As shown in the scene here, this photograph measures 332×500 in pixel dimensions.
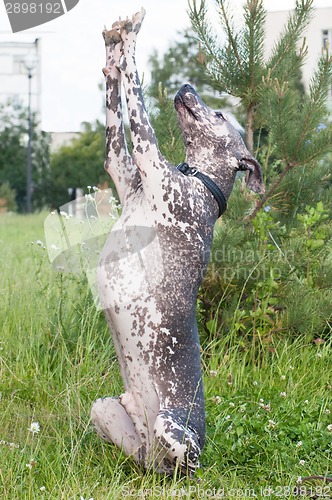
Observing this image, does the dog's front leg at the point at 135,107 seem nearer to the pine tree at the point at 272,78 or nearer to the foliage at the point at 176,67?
the pine tree at the point at 272,78

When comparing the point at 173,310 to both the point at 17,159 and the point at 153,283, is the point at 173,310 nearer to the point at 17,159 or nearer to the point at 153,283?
the point at 153,283

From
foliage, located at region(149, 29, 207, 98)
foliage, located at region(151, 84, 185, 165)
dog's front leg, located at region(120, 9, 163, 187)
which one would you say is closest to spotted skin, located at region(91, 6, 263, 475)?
dog's front leg, located at region(120, 9, 163, 187)

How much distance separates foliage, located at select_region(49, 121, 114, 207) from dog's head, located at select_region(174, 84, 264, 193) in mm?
12248

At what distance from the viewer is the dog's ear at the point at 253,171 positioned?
2.38 meters

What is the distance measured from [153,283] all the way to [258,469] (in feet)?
2.84

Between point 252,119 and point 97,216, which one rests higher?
point 252,119

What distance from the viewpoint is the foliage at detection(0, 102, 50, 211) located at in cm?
1722

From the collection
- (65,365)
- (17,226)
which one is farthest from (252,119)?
(17,226)

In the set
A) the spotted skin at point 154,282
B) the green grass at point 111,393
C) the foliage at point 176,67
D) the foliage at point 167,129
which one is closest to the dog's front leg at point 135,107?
the spotted skin at point 154,282

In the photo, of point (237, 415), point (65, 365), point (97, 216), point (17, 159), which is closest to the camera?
point (237, 415)

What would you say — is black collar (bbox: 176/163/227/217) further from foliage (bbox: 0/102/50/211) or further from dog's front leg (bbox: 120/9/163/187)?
foliage (bbox: 0/102/50/211)

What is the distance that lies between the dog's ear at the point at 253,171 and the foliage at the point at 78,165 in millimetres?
12232

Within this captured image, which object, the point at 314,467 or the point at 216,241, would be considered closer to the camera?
the point at 314,467

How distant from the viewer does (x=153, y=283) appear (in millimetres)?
2217
